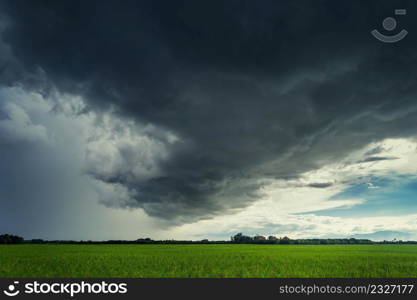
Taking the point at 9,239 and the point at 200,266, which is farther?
the point at 9,239

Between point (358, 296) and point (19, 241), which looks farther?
point (19, 241)

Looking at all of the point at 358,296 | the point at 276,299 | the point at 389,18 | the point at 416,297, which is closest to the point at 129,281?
the point at 276,299

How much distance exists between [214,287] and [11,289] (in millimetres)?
6522

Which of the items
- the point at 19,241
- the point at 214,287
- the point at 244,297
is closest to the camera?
the point at 244,297

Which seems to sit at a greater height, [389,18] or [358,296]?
[389,18]

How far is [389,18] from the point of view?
39.7 feet

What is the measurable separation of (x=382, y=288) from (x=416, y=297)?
0.99m

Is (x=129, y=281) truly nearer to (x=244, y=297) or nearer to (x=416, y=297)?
(x=244, y=297)

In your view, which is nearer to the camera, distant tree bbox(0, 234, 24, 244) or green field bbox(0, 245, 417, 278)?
green field bbox(0, 245, 417, 278)

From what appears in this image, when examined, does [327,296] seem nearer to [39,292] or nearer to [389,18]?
[39,292]

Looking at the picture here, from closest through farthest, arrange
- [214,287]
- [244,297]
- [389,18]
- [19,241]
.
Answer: [244,297] → [214,287] → [389,18] → [19,241]

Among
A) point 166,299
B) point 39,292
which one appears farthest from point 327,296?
point 39,292

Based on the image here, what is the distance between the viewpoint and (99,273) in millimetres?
15523

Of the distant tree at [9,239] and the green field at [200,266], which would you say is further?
the distant tree at [9,239]
